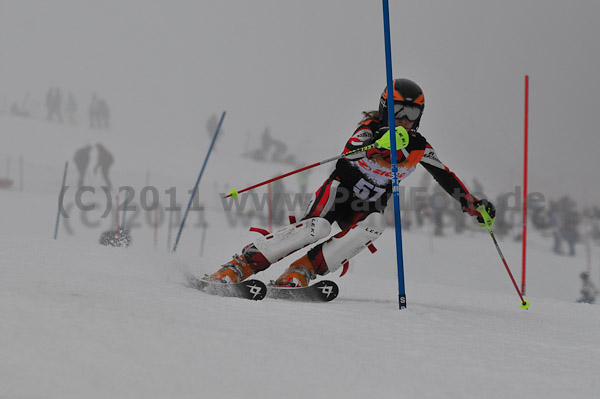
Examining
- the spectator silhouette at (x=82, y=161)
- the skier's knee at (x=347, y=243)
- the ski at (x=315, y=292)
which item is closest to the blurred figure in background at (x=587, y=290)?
the skier's knee at (x=347, y=243)

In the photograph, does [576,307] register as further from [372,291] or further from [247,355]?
[247,355]

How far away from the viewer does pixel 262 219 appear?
477 inches

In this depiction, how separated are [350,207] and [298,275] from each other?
54 centimetres

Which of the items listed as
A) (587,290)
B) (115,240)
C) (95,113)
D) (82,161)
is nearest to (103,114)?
(95,113)

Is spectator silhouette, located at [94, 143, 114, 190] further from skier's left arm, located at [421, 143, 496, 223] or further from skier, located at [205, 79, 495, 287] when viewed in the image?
skier's left arm, located at [421, 143, 496, 223]

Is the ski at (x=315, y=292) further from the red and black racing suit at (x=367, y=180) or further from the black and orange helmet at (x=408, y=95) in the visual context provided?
the black and orange helmet at (x=408, y=95)

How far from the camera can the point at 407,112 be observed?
2777 millimetres

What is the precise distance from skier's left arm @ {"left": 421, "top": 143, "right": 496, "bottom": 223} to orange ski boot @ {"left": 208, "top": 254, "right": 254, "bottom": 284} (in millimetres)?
1176

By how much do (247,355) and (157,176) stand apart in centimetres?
1485

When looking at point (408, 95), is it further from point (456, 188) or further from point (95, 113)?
point (95, 113)

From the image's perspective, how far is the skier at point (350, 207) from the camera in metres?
2.74

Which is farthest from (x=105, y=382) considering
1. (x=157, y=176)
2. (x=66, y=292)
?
(x=157, y=176)

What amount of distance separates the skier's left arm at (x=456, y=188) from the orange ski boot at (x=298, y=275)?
90cm

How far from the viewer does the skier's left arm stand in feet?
10.1
